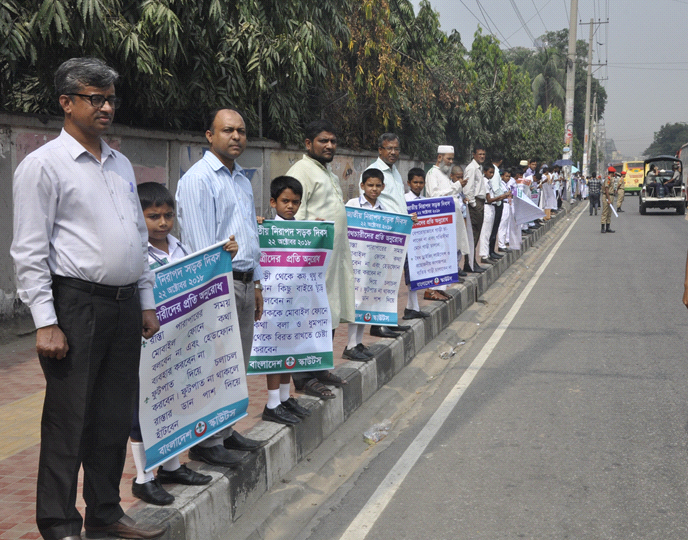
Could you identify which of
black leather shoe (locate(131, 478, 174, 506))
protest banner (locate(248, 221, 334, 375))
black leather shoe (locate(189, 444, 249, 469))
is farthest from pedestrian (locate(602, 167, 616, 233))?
black leather shoe (locate(131, 478, 174, 506))

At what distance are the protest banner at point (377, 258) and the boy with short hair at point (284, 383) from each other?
1.73 m

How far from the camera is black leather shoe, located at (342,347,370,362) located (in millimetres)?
6418

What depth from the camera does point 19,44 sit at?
21.8 feet

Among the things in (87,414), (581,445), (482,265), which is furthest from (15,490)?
(482,265)

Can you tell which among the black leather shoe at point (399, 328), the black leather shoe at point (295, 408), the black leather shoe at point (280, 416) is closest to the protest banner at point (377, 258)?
the black leather shoe at point (399, 328)

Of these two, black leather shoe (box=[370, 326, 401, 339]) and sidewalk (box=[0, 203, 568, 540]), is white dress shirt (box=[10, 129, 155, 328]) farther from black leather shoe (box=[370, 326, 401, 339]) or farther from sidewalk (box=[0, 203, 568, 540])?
black leather shoe (box=[370, 326, 401, 339])

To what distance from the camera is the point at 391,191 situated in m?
7.34

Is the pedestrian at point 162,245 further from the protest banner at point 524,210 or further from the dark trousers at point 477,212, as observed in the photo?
the protest banner at point 524,210

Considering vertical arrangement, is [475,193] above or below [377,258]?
above

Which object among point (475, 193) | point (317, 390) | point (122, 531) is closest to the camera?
point (122, 531)

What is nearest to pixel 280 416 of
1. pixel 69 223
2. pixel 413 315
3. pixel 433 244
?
pixel 69 223

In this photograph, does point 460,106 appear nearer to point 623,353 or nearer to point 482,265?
point 482,265

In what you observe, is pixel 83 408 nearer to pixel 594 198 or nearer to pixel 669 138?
pixel 594 198

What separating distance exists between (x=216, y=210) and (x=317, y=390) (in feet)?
5.89
